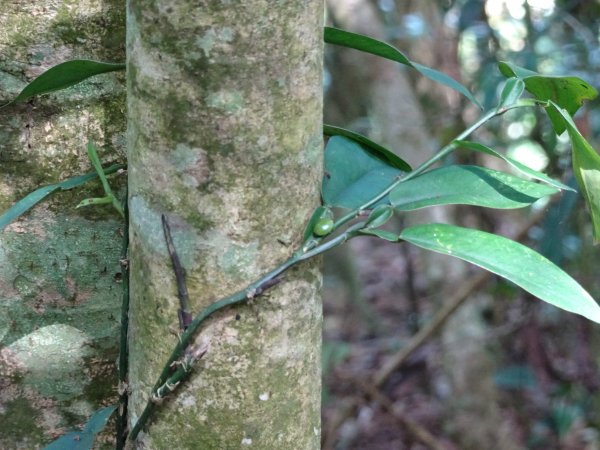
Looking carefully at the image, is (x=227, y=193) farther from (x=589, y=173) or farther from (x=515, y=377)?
(x=515, y=377)

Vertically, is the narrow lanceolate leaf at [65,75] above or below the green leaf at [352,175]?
above

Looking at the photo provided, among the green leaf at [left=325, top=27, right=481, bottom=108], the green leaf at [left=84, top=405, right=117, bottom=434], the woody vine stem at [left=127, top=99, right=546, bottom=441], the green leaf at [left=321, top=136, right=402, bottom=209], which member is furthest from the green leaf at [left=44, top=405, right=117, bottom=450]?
the green leaf at [left=325, top=27, right=481, bottom=108]

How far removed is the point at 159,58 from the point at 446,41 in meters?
2.54

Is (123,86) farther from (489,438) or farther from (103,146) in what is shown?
(489,438)

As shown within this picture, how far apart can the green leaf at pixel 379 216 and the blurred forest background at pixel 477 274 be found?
135cm

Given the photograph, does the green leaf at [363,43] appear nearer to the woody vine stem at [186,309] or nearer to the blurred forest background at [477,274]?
the woody vine stem at [186,309]

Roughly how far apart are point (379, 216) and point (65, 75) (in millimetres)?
264

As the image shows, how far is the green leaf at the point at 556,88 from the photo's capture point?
602mm

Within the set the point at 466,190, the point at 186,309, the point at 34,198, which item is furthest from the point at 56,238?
the point at 466,190

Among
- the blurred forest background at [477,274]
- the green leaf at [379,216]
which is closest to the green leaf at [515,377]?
the blurred forest background at [477,274]

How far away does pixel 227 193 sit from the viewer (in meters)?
0.48

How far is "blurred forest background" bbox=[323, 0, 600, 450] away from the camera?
206 cm

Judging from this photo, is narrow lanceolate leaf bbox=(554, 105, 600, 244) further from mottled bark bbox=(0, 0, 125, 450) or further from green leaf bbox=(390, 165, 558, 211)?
mottled bark bbox=(0, 0, 125, 450)

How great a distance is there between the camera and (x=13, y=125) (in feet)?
2.13
